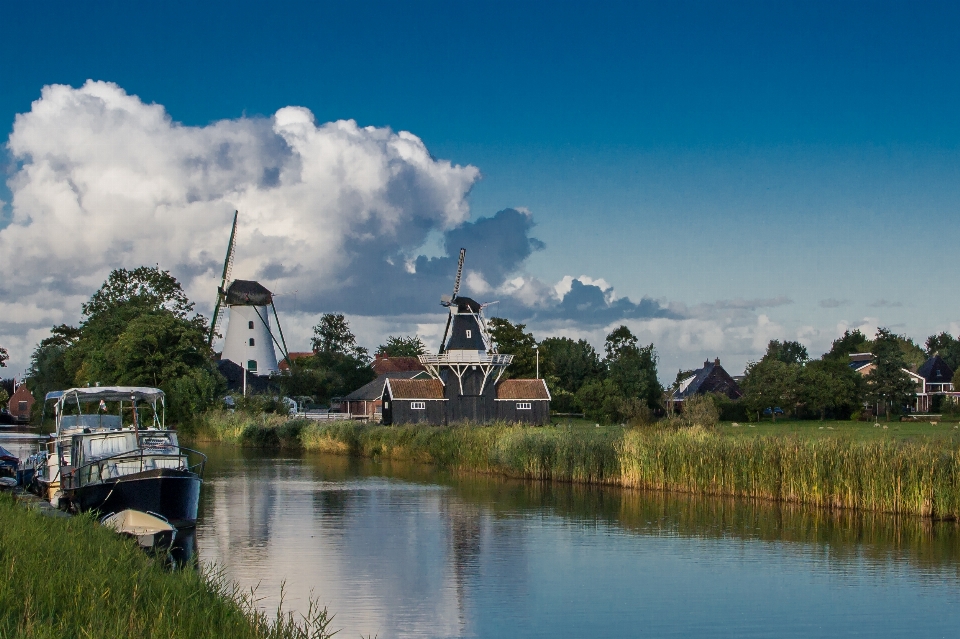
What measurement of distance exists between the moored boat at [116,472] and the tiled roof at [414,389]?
35838 millimetres

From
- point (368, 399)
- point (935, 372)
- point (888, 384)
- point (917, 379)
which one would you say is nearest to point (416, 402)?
point (368, 399)

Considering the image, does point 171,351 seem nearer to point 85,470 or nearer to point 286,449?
point 286,449

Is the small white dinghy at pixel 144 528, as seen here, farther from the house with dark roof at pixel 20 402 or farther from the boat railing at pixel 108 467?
the house with dark roof at pixel 20 402

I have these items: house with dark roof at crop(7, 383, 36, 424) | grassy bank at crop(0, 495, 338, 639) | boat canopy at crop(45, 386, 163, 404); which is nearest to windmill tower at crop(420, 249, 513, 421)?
boat canopy at crop(45, 386, 163, 404)

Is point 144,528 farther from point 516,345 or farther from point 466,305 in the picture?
point 516,345

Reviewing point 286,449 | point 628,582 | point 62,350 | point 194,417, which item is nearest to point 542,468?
point 628,582

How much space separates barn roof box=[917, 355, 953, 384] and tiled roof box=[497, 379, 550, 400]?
210ft

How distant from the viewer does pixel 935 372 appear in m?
115

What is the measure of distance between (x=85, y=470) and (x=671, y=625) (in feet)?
48.4

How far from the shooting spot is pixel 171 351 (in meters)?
71.0

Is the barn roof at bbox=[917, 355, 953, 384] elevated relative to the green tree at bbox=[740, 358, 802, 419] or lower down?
elevated

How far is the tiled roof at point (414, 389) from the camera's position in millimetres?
65188

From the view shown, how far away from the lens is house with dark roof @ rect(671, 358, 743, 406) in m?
103

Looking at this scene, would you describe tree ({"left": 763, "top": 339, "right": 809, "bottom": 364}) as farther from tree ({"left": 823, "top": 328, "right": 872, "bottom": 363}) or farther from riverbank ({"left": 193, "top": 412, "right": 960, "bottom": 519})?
riverbank ({"left": 193, "top": 412, "right": 960, "bottom": 519})
